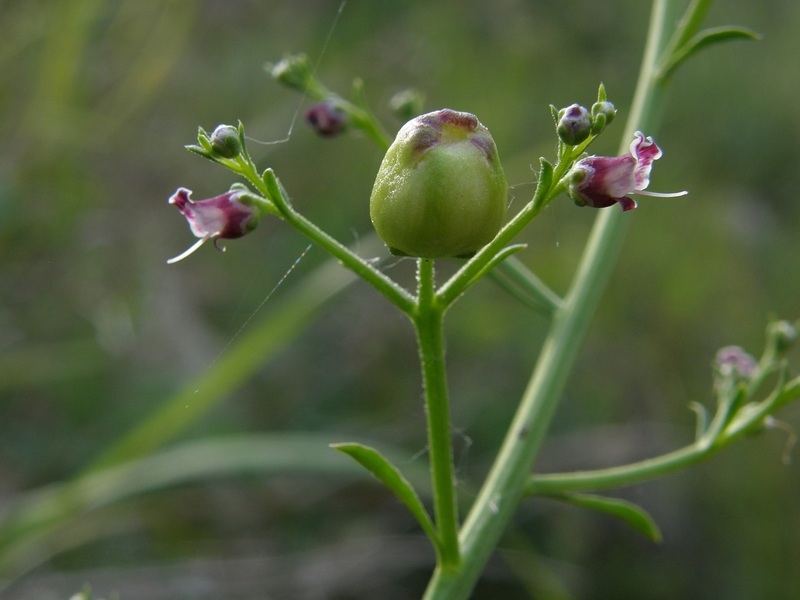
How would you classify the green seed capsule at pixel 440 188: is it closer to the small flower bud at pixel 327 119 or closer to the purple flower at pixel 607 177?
the purple flower at pixel 607 177

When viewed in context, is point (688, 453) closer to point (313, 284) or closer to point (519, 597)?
point (313, 284)

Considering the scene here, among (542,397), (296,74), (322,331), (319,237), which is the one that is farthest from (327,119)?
(322,331)

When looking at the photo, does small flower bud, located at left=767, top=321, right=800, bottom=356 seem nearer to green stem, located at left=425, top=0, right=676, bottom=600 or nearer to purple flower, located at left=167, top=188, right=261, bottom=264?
green stem, located at left=425, top=0, right=676, bottom=600

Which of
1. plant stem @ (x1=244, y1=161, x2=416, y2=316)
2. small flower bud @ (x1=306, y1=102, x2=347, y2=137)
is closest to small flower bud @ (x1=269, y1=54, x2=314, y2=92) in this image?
small flower bud @ (x1=306, y1=102, x2=347, y2=137)

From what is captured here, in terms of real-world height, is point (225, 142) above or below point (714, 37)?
below

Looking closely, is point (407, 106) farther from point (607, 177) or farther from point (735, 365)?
point (607, 177)

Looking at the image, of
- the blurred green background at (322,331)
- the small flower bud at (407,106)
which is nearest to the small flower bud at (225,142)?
the small flower bud at (407,106)
